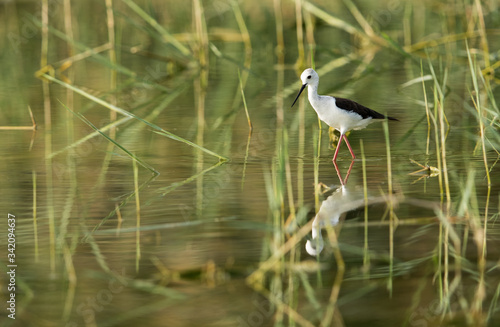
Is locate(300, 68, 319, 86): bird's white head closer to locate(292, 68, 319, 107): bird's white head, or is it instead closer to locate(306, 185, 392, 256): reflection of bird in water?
locate(292, 68, 319, 107): bird's white head

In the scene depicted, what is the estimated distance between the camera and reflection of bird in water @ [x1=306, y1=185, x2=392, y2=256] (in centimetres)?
441

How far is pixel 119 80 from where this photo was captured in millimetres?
12391

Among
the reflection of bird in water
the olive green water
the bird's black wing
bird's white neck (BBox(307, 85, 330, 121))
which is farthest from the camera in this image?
bird's white neck (BBox(307, 85, 330, 121))

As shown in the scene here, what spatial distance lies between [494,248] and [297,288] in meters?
1.06

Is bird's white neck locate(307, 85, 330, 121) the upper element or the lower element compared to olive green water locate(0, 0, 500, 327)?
upper

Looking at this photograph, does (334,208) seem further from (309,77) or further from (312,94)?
(309,77)

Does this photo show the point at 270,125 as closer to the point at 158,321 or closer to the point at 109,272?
the point at 109,272

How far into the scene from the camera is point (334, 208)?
5.11 metres

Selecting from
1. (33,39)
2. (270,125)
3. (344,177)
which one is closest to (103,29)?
(33,39)

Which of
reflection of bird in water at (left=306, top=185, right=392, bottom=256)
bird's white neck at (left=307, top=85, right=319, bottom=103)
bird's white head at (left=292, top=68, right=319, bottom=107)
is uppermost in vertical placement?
bird's white head at (left=292, top=68, right=319, bottom=107)

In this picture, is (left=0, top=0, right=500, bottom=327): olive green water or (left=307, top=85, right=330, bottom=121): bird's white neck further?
(left=307, top=85, right=330, bottom=121): bird's white neck

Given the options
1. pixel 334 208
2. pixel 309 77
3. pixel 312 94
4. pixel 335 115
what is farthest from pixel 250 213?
pixel 309 77

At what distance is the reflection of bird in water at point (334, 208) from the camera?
441cm

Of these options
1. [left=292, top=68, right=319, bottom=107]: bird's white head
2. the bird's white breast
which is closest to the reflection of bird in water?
the bird's white breast
